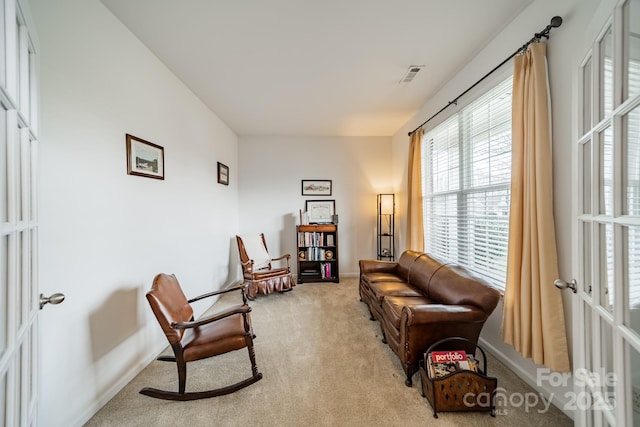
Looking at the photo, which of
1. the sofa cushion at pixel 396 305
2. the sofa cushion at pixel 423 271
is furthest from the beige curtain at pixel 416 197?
the sofa cushion at pixel 396 305

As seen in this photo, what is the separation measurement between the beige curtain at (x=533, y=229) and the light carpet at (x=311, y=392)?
0.45 metres

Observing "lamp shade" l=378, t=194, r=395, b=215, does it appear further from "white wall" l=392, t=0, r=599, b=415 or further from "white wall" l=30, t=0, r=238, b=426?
"white wall" l=30, t=0, r=238, b=426

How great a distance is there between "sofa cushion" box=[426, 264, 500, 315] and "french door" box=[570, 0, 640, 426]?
694mm

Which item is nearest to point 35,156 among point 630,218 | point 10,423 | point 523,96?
point 10,423

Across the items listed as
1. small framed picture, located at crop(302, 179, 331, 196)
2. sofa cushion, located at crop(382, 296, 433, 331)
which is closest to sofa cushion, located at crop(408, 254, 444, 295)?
sofa cushion, located at crop(382, 296, 433, 331)

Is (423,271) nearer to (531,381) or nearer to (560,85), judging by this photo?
(531,381)

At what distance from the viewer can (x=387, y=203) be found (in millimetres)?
4641

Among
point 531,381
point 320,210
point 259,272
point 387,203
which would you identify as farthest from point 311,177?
point 531,381

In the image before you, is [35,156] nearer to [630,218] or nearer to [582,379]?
[630,218]

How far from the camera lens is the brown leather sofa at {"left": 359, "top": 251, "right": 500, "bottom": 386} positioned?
175 centimetres

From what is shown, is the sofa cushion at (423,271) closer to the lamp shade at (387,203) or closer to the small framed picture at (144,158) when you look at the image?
the lamp shade at (387,203)

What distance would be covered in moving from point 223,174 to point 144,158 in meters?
1.85

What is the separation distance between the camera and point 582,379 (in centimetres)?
104

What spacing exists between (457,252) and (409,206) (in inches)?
43.5
